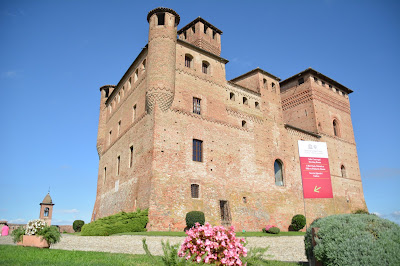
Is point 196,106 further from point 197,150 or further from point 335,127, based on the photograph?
point 335,127

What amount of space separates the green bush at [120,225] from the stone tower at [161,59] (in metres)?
6.93

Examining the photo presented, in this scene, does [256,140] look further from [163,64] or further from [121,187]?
[121,187]

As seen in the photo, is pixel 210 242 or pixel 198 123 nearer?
pixel 210 242

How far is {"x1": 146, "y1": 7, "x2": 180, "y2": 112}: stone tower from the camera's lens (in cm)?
1917

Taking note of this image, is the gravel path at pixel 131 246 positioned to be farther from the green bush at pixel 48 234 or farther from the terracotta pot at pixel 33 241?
the terracotta pot at pixel 33 241

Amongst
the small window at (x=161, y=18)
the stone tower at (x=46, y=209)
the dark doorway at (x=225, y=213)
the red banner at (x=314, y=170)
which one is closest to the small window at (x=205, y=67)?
the small window at (x=161, y=18)

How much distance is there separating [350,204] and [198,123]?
63.8ft

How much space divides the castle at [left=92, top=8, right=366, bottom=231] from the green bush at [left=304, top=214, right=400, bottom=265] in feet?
38.3

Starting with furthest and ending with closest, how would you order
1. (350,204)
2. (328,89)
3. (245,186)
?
(328,89) → (350,204) → (245,186)

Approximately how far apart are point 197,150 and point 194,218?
197 inches

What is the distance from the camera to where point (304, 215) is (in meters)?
24.8

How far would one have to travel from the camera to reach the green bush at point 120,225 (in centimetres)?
1543

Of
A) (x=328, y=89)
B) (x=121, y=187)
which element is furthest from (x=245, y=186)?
(x=328, y=89)

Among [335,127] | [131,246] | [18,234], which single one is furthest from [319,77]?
[18,234]
